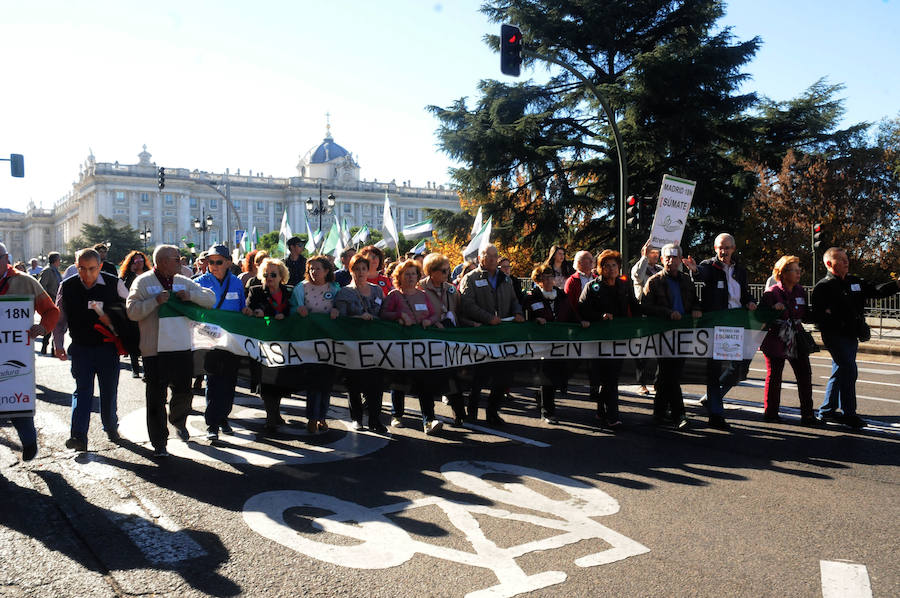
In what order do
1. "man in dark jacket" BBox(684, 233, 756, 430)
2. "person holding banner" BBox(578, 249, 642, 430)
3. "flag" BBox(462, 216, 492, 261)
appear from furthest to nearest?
"flag" BBox(462, 216, 492, 261)
"man in dark jacket" BBox(684, 233, 756, 430)
"person holding banner" BBox(578, 249, 642, 430)

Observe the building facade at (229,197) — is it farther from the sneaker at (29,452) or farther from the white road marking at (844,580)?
the white road marking at (844,580)

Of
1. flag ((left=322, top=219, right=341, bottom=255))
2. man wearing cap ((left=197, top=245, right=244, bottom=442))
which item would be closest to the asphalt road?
man wearing cap ((left=197, top=245, right=244, bottom=442))

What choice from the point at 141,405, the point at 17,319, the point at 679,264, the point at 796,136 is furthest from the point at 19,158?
the point at 796,136

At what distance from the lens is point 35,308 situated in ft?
20.7

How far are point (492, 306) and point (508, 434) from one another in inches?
56.5

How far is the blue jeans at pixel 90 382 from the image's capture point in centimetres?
→ 641

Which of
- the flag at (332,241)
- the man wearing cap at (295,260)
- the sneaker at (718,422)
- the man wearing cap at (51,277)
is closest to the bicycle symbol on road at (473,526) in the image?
the sneaker at (718,422)

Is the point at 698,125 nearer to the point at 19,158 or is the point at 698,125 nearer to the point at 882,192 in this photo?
the point at 882,192

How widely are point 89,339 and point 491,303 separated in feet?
12.6

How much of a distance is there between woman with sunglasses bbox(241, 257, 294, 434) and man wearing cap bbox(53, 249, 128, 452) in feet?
3.95

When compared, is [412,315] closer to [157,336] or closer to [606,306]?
[606,306]

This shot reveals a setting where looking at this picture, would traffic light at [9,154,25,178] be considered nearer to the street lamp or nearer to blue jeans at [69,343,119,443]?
the street lamp

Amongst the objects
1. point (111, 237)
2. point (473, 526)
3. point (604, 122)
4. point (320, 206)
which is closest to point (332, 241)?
point (604, 122)

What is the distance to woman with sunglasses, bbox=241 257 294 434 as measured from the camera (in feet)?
24.0
